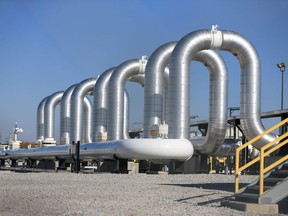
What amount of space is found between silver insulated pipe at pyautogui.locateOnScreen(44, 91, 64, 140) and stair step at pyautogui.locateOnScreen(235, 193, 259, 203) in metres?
39.1

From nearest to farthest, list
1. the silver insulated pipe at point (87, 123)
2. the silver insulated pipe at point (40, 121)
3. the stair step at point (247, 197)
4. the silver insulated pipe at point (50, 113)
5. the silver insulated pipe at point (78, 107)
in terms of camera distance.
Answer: the stair step at point (247, 197), the silver insulated pipe at point (78, 107), the silver insulated pipe at point (87, 123), the silver insulated pipe at point (50, 113), the silver insulated pipe at point (40, 121)

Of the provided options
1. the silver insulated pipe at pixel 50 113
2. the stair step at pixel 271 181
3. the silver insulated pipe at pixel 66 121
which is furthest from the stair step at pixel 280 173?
the silver insulated pipe at pixel 50 113

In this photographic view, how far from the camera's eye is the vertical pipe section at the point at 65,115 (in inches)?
1769

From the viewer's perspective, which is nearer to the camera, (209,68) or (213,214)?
(213,214)

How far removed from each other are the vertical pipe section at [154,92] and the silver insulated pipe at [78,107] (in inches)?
503

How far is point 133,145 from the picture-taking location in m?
26.6

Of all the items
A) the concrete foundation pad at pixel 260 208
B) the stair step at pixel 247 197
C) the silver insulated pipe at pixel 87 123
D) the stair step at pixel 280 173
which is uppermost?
the silver insulated pipe at pixel 87 123

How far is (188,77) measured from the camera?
27219 millimetres

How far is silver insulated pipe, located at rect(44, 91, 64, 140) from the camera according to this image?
1908 inches

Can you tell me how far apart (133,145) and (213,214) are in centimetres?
1779

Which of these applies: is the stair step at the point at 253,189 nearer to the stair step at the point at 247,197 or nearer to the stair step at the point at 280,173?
the stair step at the point at 247,197

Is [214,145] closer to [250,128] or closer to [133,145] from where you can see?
[250,128]

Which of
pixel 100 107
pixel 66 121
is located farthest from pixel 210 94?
pixel 66 121

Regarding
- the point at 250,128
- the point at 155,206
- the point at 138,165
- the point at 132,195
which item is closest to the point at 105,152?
the point at 138,165
